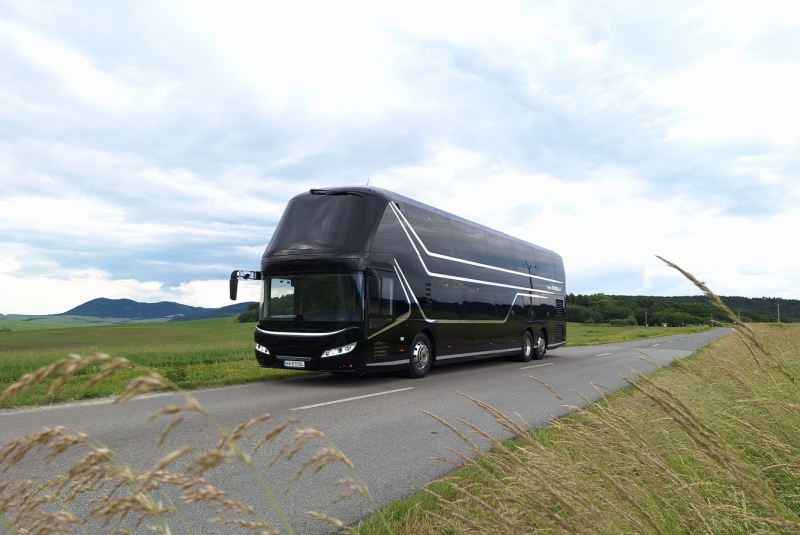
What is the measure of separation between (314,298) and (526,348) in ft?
30.2

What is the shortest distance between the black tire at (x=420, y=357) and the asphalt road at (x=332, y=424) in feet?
0.85

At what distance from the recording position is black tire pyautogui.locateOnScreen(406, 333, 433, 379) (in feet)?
37.5

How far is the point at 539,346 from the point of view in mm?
18109

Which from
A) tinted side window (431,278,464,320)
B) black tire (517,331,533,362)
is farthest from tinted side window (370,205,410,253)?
black tire (517,331,533,362)

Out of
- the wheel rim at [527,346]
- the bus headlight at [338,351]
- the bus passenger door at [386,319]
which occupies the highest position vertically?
the bus passenger door at [386,319]

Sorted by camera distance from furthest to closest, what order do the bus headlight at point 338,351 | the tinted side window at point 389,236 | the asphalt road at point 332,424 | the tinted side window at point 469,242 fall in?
the tinted side window at point 469,242 → the tinted side window at point 389,236 → the bus headlight at point 338,351 → the asphalt road at point 332,424

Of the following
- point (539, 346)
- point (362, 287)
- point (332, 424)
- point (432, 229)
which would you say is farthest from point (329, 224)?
point (539, 346)

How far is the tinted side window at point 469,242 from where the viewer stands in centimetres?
1346

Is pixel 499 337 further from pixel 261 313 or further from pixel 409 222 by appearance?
pixel 261 313

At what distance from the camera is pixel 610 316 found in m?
83.0

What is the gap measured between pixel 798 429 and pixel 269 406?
6.28m

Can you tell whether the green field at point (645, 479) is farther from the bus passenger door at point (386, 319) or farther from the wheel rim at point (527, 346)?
the wheel rim at point (527, 346)

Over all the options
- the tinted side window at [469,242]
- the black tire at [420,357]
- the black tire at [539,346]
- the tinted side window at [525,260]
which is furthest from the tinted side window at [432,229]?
the black tire at [539,346]

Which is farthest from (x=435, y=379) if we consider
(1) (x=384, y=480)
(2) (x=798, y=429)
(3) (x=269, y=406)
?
(2) (x=798, y=429)
